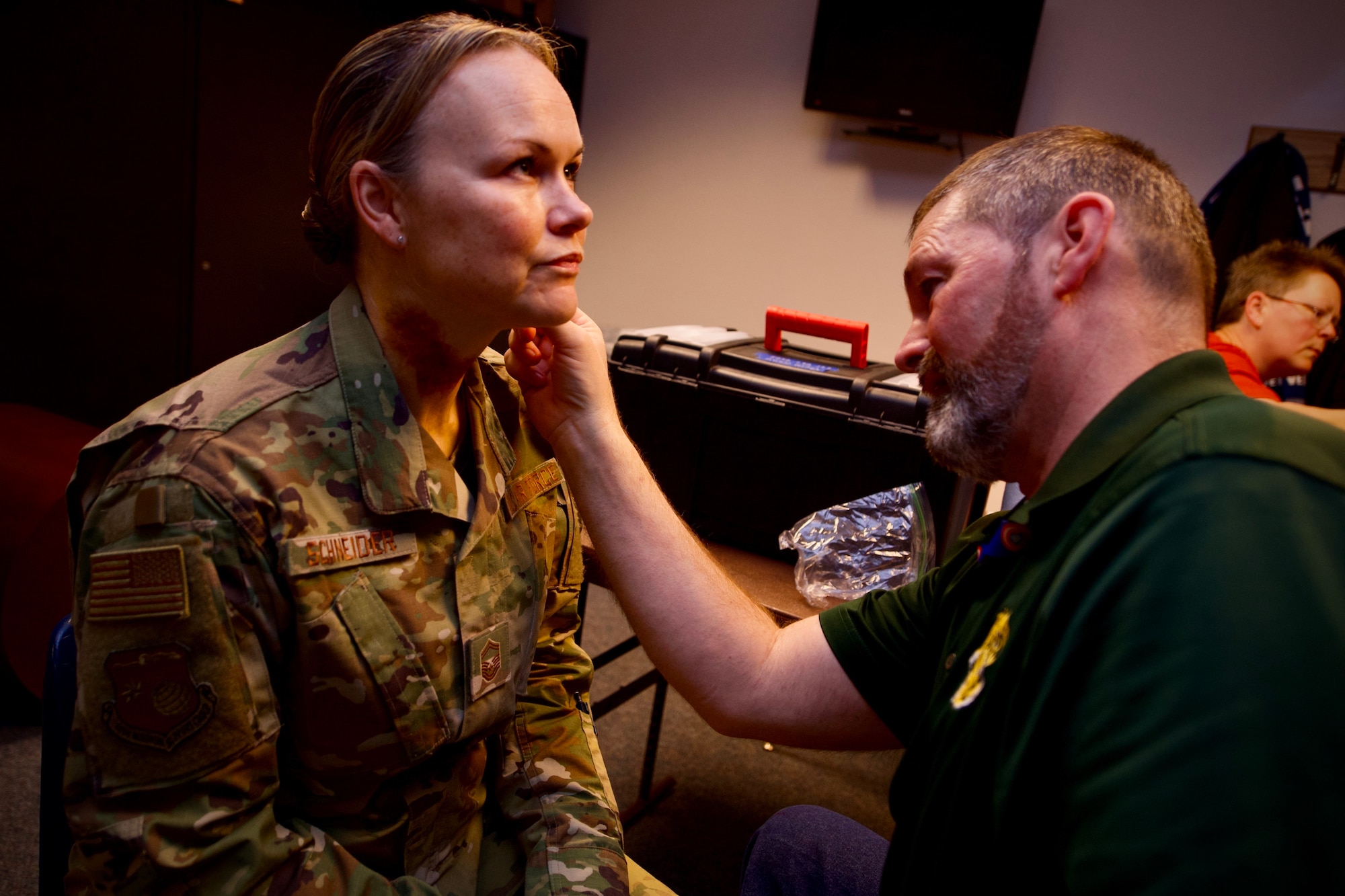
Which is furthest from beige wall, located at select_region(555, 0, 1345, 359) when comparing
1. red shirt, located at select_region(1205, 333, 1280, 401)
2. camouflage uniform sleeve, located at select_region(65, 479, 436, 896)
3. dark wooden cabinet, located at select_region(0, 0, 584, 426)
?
camouflage uniform sleeve, located at select_region(65, 479, 436, 896)

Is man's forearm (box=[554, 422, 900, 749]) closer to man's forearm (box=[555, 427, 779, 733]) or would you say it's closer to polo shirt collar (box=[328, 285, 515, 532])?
man's forearm (box=[555, 427, 779, 733])

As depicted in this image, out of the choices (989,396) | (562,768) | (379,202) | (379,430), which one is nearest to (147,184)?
(379,202)

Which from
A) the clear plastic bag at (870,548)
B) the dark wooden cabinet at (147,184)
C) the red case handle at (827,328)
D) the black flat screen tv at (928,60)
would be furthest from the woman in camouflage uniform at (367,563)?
the black flat screen tv at (928,60)

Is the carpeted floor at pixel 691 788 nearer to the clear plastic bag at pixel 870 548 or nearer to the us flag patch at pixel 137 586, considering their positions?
the clear plastic bag at pixel 870 548

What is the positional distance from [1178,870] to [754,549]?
4.70 feet

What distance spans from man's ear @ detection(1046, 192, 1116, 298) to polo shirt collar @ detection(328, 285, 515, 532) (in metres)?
0.76

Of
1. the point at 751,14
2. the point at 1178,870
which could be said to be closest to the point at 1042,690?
the point at 1178,870

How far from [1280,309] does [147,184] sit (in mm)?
3607

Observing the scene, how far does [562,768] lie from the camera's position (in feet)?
3.87

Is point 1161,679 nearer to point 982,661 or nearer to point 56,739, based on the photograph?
point 982,661

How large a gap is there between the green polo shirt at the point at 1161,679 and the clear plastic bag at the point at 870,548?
807 millimetres

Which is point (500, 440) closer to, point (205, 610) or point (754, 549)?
point (205, 610)

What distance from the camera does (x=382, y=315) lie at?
105 cm

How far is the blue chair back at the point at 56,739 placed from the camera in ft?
3.01
